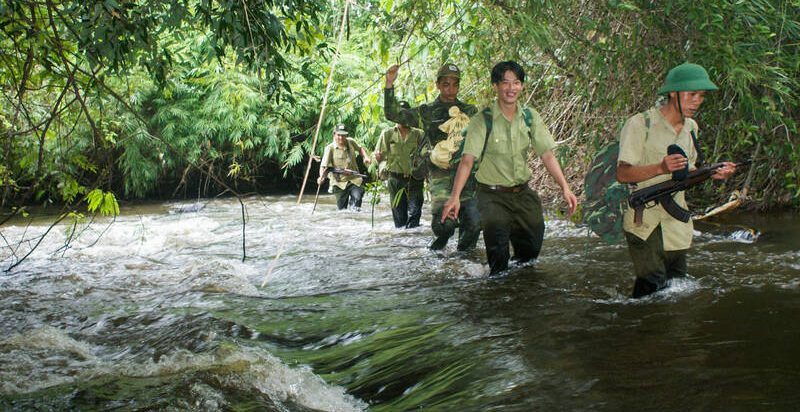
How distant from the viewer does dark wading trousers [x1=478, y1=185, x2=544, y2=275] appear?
6859 mm

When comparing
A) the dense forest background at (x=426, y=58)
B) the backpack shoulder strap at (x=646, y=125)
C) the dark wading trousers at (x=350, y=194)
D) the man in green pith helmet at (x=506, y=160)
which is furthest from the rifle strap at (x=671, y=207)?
the dark wading trousers at (x=350, y=194)

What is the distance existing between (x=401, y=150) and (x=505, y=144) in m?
4.26

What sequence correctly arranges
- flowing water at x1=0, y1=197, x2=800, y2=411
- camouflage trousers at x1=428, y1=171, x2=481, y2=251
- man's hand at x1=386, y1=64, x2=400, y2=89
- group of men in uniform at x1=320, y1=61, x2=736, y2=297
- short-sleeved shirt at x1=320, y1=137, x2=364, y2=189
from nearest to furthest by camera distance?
flowing water at x1=0, y1=197, x2=800, y2=411 < group of men in uniform at x1=320, y1=61, x2=736, y2=297 < man's hand at x1=386, y1=64, x2=400, y2=89 < camouflage trousers at x1=428, y1=171, x2=481, y2=251 < short-sleeved shirt at x1=320, y1=137, x2=364, y2=189

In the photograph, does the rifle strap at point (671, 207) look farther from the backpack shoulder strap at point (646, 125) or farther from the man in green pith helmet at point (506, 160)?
the man in green pith helmet at point (506, 160)

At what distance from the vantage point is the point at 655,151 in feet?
17.1

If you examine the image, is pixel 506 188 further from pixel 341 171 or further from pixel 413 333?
pixel 341 171

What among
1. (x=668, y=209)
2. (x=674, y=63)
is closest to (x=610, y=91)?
(x=674, y=63)

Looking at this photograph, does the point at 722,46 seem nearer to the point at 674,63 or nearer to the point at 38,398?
the point at 674,63

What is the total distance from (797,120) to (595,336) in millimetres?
6017

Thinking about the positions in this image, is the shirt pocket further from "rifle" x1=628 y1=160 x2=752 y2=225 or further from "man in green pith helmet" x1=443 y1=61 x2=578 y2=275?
"rifle" x1=628 y1=160 x2=752 y2=225

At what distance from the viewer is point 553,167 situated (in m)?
Answer: 6.77

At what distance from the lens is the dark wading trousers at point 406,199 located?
11.1 metres

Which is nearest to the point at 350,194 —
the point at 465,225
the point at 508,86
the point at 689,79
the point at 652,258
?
the point at 465,225

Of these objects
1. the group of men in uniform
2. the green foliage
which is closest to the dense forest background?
the green foliage
